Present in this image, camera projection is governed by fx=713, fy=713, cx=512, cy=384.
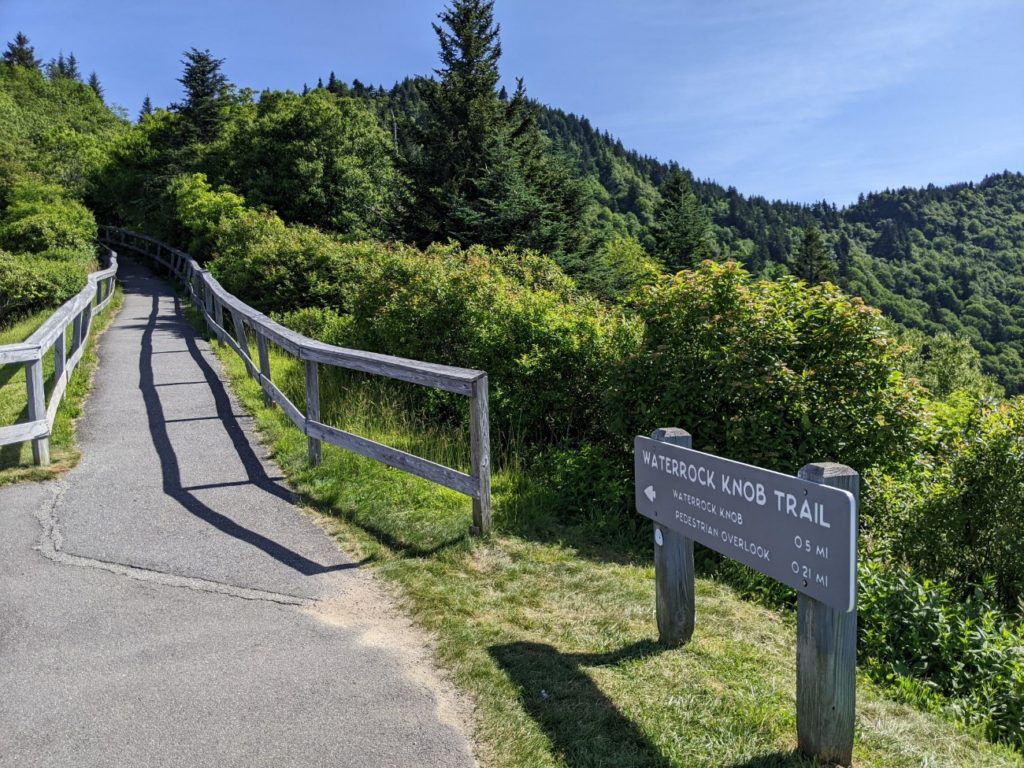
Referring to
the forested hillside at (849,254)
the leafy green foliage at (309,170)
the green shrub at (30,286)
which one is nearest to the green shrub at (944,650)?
the green shrub at (30,286)

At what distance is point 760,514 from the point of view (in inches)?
116

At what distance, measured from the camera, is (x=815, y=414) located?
19.3ft

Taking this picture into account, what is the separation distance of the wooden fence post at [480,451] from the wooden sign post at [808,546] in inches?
73.5

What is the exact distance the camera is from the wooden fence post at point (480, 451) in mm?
4953

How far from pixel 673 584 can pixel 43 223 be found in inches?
1215

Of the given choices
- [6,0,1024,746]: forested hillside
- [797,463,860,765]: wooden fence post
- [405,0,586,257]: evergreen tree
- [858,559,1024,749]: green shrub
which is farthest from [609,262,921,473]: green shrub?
[405,0,586,257]: evergreen tree

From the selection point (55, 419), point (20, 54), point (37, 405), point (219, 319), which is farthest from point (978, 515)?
point (20, 54)

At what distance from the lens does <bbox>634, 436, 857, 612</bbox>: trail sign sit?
2.57 metres

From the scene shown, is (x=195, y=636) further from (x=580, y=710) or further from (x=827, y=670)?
(x=827, y=670)

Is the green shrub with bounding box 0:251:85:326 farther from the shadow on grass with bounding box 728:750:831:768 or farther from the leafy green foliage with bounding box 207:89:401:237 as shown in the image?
the shadow on grass with bounding box 728:750:831:768

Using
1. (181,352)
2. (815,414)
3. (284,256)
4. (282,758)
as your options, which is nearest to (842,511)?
(282,758)

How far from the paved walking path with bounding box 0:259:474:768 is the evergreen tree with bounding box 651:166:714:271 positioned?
3672 centimetres

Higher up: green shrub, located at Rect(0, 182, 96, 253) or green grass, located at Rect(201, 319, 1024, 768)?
green shrub, located at Rect(0, 182, 96, 253)

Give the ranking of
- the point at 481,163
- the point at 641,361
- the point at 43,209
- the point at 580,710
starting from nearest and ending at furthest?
the point at 580,710
the point at 641,361
the point at 481,163
the point at 43,209
